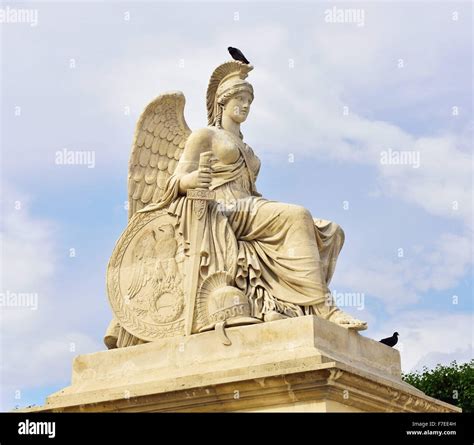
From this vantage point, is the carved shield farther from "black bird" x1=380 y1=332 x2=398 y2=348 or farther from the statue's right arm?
"black bird" x1=380 y1=332 x2=398 y2=348

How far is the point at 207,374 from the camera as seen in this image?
12094mm

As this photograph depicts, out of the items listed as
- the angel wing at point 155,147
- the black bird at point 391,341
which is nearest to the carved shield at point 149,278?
the angel wing at point 155,147

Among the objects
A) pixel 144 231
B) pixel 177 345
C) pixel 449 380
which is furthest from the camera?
pixel 449 380

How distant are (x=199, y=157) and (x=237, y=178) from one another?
55 cm

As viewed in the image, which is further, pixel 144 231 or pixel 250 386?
pixel 144 231

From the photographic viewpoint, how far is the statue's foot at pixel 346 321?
1268cm

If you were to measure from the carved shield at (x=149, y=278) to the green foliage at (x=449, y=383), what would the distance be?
12659 millimetres

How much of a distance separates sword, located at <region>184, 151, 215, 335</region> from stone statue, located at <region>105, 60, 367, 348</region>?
0.01m

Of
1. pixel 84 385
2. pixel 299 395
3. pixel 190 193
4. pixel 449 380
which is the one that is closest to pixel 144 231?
pixel 190 193

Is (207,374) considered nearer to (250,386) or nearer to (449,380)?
(250,386)

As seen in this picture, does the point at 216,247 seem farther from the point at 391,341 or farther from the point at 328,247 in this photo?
the point at 391,341
